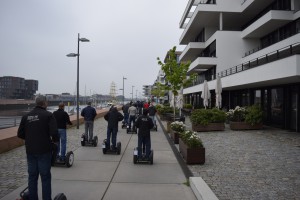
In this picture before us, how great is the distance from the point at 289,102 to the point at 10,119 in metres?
15.8

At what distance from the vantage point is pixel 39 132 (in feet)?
15.8

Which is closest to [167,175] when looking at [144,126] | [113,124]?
[144,126]

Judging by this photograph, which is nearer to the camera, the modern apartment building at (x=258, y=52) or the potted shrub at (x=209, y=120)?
the modern apartment building at (x=258, y=52)

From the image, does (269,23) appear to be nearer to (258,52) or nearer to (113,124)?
(258,52)

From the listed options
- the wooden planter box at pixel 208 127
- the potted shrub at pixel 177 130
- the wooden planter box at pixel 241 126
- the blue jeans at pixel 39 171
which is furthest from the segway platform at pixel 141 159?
the wooden planter box at pixel 241 126

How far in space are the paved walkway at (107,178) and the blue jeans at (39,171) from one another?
2.76 ft

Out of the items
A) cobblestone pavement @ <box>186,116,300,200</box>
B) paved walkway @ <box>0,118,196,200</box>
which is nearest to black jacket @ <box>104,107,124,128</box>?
paved walkway @ <box>0,118,196,200</box>

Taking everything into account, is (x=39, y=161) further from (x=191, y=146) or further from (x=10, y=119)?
(x=10, y=119)

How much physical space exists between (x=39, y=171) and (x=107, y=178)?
2.41 meters

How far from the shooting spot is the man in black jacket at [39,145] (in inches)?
188

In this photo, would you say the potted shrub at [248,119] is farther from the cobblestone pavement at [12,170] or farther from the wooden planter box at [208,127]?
the cobblestone pavement at [12,170]

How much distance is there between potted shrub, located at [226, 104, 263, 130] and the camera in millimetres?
17281

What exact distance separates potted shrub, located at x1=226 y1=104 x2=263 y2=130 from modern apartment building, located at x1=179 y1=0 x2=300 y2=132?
5.82ft

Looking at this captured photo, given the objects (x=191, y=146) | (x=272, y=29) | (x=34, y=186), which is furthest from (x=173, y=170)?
(x=272, y=29)
